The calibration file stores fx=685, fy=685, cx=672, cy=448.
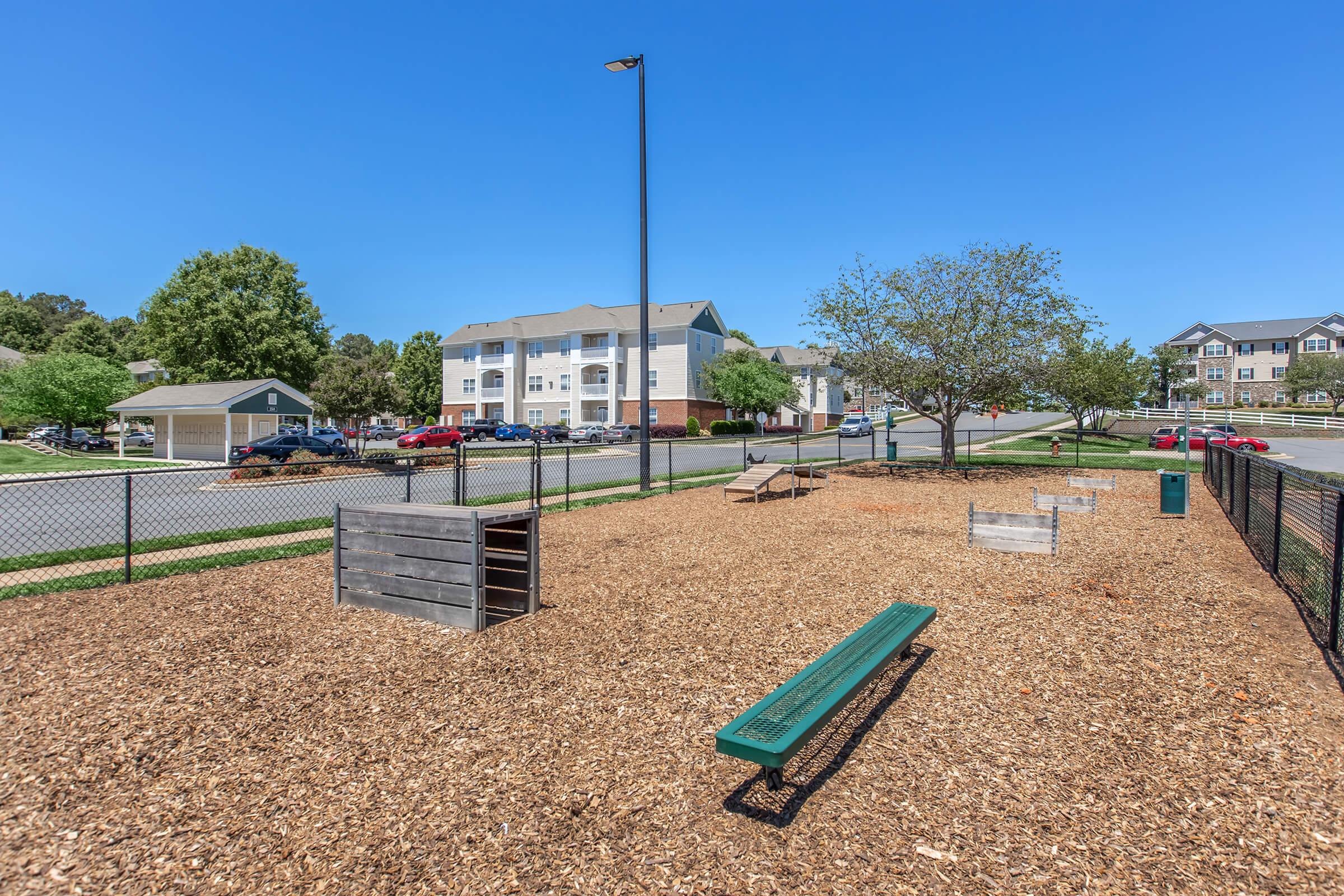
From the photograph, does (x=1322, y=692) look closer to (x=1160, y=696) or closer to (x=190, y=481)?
(x=1160, y=696)

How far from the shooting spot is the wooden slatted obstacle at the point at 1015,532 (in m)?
8.72

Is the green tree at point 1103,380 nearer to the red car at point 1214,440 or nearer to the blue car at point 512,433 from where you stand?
the red car at point 1214,440

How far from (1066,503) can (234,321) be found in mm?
49335

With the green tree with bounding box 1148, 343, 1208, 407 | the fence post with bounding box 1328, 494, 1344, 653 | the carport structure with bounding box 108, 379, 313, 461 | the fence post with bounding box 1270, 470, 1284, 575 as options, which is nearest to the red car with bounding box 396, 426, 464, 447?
the carport structure with bounding box 108, 379, 313, 461

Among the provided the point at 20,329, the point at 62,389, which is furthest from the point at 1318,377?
the point at 20,329

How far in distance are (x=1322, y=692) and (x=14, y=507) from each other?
20801mm

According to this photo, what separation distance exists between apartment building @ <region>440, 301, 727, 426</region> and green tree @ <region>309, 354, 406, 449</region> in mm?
23296

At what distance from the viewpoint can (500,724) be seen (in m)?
4.19

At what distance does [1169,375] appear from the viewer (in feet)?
230

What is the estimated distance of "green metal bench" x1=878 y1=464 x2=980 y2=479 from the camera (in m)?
21.9

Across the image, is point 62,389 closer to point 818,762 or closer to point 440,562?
point 440,562

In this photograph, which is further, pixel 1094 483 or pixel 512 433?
pixel 512 433

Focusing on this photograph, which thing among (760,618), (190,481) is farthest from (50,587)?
(190,481)

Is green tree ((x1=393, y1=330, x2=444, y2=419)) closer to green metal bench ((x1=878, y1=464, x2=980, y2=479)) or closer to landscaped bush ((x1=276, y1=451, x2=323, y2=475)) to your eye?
landscaped bush ((x1=276, y1=451, x2=323, y2=475))
